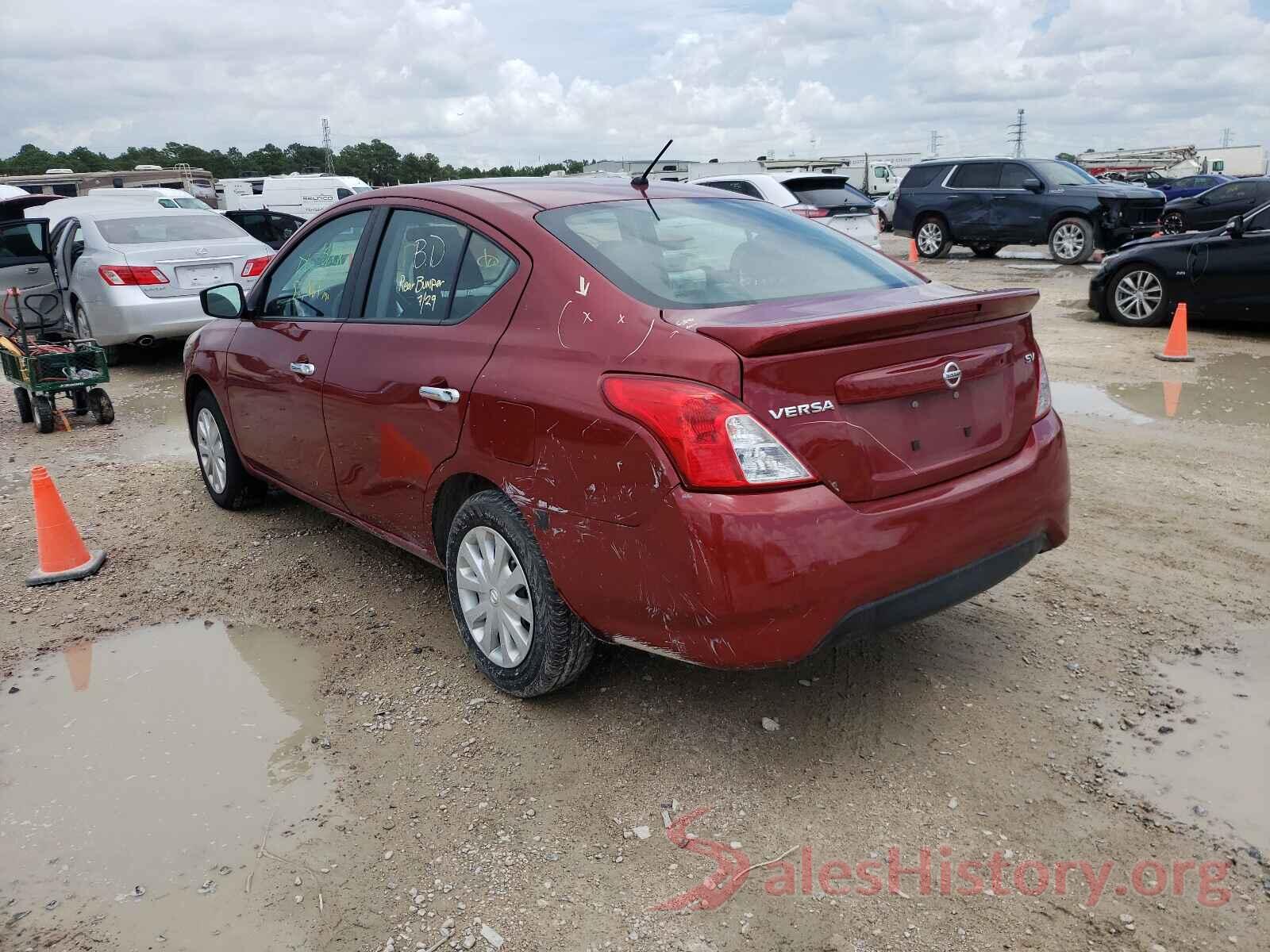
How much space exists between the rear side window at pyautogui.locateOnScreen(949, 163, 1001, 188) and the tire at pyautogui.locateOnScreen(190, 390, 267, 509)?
52.8ft

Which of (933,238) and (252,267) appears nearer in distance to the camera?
(252,267)

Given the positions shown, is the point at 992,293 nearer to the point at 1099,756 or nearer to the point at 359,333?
the point at 1099,756

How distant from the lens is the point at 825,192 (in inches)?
559

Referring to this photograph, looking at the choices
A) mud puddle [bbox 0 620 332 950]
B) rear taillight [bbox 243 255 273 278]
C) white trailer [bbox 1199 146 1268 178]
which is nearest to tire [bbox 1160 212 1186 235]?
rear taillight [bbox 243 255 273 278]

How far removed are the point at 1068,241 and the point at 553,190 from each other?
15.9 m

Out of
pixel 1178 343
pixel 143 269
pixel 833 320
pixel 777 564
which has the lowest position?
pixel 1178 343

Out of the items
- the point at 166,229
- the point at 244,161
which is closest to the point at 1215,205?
the point at 166,229

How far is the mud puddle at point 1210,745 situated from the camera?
2.66 m

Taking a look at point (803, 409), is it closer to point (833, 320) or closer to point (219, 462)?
point (833, 320)

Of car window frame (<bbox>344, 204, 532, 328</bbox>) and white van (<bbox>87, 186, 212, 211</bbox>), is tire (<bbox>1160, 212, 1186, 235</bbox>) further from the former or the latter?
car window frame (<bbox>344, 204, 532, 328</bbox>)

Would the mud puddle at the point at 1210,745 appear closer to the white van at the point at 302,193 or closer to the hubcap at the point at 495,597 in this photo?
the hubcap at the point at 495,597

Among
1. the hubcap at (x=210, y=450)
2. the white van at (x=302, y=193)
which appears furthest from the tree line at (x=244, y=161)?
the hubcap at (x=210, y=450)

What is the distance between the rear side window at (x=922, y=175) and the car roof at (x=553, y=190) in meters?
16.5

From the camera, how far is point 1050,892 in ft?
7.87
